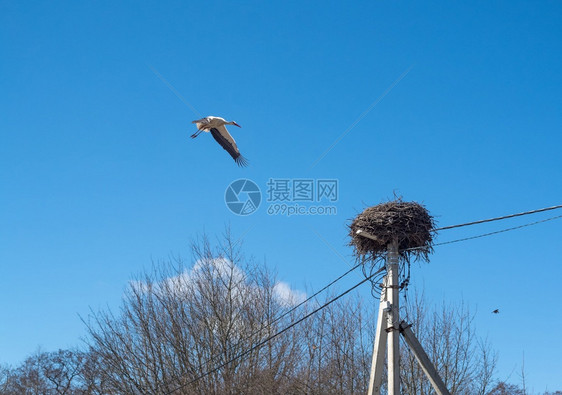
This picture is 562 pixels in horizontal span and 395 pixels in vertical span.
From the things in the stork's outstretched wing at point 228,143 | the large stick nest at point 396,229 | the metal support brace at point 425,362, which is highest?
the stork's outstretched wing at point 228,143

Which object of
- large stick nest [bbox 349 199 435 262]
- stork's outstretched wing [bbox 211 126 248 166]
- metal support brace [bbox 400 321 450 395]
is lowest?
metal support brace [bbox 400 321 450 395]

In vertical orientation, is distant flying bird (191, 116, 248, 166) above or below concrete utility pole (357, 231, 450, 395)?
above

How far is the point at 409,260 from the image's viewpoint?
9.06 m

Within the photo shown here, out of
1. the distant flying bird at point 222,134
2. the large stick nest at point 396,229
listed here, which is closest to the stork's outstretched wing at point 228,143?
the distant flying bird at point 222,134

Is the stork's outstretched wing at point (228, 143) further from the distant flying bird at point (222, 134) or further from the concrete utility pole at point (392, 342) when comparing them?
the concrete utility pole at point (392, 342)

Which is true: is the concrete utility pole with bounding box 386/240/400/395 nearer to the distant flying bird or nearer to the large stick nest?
the large stick nest

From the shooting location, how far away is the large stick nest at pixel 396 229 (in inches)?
354

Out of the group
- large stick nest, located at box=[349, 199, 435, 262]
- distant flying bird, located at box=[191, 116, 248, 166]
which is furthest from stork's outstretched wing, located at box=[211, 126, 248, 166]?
large stick nest, located at box=[349, 199, 435, 262]

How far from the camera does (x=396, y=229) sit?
29.4 ft

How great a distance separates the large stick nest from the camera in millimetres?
9000

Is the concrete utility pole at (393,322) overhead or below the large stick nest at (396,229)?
below

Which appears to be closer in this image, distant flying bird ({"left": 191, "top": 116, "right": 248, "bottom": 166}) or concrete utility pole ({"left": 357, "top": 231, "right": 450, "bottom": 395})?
concrete utility pole ({"left": 357, "top": 231, "right": 450, "bottom": 395})

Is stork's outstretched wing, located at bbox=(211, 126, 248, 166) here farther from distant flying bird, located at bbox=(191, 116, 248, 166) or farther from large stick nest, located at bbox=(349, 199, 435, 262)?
large stick nest, located at bbox=(349, 199, 435, 262)

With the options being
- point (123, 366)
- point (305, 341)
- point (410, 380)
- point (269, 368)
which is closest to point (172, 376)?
point (123, 366)
